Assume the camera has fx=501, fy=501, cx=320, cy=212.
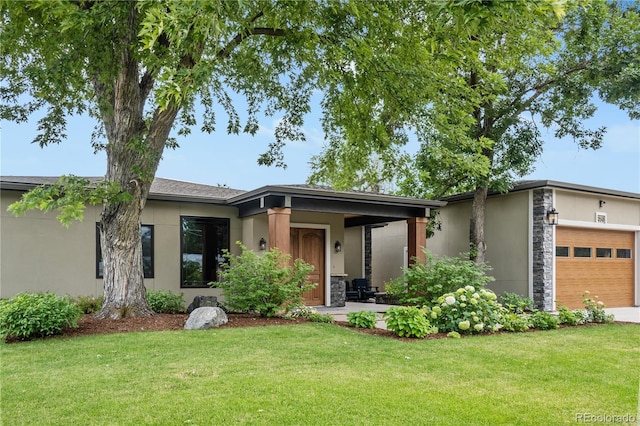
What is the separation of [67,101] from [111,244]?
12.3 ft

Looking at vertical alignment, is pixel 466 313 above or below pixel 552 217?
below

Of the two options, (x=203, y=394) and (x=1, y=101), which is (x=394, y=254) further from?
(x=203, y=394)

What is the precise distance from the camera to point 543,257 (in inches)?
504

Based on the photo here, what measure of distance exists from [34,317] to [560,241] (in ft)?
39.8

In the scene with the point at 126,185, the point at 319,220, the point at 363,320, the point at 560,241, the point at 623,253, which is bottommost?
the point at 363,320

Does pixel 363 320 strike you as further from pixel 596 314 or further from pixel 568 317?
pixel 596 314

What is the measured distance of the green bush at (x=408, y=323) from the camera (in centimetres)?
762

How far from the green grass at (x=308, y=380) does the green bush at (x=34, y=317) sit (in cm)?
26

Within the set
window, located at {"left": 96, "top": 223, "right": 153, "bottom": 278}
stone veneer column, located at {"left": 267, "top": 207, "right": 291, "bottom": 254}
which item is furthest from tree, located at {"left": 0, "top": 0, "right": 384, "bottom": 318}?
stone veneer column, located at {"left": 267, "top": 207, "right": 291, "bottom": 254}

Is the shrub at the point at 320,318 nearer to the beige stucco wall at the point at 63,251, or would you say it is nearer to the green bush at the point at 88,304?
the beige stucco wall at the point at 63,251

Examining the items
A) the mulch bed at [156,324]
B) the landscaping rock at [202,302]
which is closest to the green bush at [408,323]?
the mulch bed at [156,324]

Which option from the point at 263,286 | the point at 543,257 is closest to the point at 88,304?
the point at 263,286

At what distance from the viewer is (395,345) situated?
6.95 metres

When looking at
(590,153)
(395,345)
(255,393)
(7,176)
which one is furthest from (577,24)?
(7,176)
